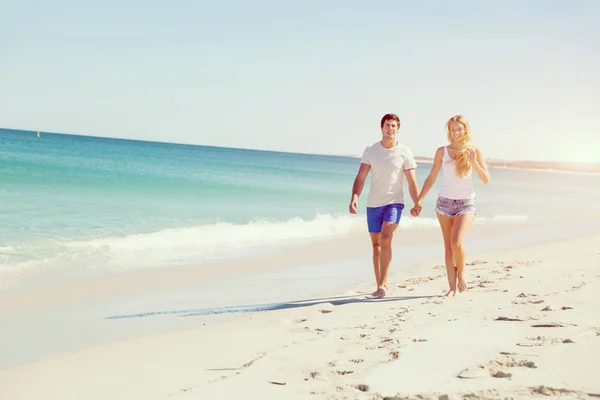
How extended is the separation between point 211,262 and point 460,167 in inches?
182

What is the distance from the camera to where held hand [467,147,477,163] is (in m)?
6.11

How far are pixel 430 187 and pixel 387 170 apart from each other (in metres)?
0.49

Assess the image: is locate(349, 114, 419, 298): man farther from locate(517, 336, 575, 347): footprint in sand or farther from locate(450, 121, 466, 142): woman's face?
locate(517, 336, 575, 347): footprint in sand

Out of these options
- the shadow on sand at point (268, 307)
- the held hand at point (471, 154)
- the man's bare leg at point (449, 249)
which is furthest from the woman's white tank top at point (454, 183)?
the shadow on sand at point (268, 307)

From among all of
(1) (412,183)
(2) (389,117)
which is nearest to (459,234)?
(1) (412,183)

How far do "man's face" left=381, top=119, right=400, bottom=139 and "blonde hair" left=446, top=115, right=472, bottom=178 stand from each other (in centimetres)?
58

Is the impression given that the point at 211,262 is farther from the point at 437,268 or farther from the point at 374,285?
the point at 437,268

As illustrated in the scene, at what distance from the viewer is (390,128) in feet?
21.2

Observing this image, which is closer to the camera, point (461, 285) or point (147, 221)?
point (461, 285)

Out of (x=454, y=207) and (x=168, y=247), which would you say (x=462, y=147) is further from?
(x=168, y=247)

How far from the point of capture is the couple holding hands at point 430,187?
614cm

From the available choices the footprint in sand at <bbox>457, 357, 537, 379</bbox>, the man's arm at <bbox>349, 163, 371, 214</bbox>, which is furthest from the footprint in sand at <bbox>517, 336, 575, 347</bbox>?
the man's arm at <bbox>349, 163, 371, 214</bbox>

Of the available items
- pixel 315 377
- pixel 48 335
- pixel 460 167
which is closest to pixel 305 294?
pixel 460 167

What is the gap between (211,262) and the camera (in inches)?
369
